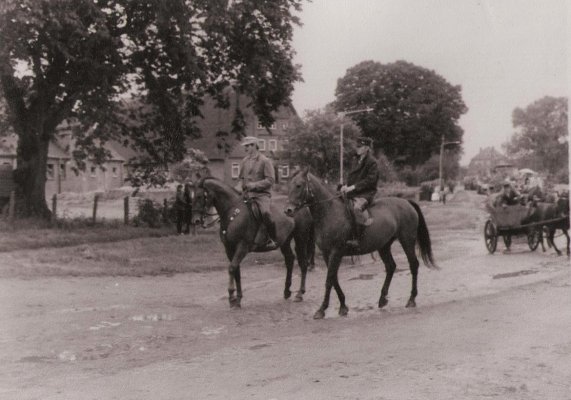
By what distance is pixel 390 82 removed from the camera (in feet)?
145

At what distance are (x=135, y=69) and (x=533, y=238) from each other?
42.8 ft

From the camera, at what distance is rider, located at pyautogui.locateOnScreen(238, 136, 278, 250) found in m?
11.0

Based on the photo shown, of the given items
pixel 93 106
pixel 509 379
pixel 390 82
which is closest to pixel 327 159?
pixel 390 82

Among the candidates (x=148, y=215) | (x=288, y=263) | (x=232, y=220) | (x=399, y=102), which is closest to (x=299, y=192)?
(x=232, y=220)

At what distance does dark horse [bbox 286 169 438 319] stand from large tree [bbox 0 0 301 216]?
10057 millimetres

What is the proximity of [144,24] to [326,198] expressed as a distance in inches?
506

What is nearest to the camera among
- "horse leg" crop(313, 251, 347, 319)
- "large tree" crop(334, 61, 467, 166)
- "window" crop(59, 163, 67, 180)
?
"horse leg" crop(313, 251, 347, 319)

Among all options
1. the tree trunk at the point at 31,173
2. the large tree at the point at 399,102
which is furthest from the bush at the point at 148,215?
the large tree at the point at 399,102

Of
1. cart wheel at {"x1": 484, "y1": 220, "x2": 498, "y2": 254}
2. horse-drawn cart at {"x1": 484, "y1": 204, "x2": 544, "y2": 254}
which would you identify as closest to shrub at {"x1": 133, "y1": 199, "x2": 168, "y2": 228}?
cart wheel at {"x1": 484, "y1": 220, "x2": 498, "y2": 254}

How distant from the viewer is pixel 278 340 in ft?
26.0

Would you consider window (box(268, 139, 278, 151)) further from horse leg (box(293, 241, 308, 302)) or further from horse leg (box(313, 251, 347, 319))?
horse leg (box(313, 251, 347, 319))

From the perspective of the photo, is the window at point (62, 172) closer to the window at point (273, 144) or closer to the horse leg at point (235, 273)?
the window at point (273, 144)

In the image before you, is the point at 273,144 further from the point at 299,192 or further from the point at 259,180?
the point at 299,192

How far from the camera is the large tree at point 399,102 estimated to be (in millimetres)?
44531
